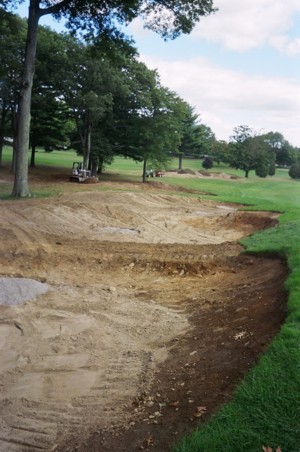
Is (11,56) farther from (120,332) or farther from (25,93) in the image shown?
(120,332)

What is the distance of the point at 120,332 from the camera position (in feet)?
22.7

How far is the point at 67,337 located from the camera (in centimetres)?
670

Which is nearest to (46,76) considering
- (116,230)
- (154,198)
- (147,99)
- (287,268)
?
(147,99)

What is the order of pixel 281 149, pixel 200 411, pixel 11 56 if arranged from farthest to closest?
pixel 281 149, pixel 11 56, pixel 200 411

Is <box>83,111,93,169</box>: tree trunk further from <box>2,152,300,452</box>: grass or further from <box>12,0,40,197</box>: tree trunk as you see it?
<box>2,152,300,452</box>: grass

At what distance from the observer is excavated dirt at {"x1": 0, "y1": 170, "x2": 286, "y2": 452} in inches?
173

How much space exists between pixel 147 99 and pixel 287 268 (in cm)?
2545

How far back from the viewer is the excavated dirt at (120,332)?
4.40m

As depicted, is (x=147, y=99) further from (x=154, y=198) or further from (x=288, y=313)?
(x=288, y=313)

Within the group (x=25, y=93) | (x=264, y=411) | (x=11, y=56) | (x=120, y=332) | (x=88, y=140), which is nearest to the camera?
(x=264, y=411)

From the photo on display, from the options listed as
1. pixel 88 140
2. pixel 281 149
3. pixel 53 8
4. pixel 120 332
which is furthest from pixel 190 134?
pixel 120 332

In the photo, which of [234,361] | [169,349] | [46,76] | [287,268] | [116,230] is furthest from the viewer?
[46,76]

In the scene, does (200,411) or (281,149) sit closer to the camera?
(200,411)

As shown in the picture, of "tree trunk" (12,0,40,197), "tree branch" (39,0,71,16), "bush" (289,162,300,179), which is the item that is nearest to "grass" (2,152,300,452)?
"tree trunk" (12,0,40,197)
